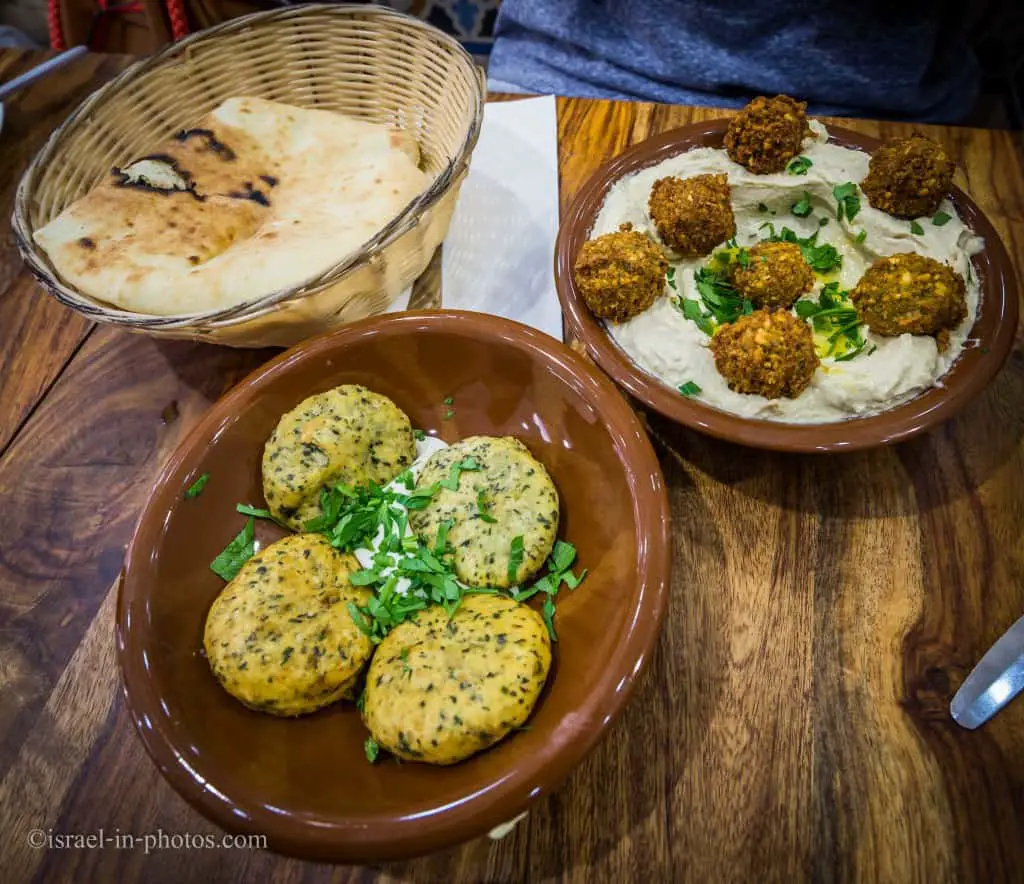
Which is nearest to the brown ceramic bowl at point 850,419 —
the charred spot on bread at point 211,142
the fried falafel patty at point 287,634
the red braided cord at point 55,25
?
the fried falafel patty at point 287,634

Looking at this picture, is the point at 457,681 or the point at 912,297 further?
the point at 912,297

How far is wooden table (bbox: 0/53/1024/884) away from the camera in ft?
3.30

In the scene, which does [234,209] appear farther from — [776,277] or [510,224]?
[776,277]

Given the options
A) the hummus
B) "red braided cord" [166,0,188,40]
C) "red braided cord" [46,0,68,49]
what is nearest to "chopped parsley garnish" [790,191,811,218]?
the hummus

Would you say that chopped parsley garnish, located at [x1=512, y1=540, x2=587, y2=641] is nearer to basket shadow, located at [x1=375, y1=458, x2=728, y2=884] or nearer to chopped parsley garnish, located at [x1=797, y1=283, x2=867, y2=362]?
basket shadow, located at [x1=375, y1=458, x2=728, y2=884]

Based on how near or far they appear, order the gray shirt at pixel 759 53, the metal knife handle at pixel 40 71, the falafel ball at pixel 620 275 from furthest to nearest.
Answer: the metal knife handle at pixel 40 71, the gray shirt at pixel 759 53, the falafel ball at pixel 620 275

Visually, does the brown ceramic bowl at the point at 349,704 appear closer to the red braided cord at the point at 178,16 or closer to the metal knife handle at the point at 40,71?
the metal knife handle at the point at 40,71

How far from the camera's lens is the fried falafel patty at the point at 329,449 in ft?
3.74

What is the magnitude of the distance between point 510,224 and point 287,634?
3.38 feet

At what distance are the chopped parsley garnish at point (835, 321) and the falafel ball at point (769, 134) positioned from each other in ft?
0.95

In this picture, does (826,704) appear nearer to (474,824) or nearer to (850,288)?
(474,824)

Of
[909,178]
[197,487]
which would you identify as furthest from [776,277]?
[197,487]

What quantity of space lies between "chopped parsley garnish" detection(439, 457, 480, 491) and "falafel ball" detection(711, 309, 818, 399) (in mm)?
438

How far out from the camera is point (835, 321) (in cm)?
127
